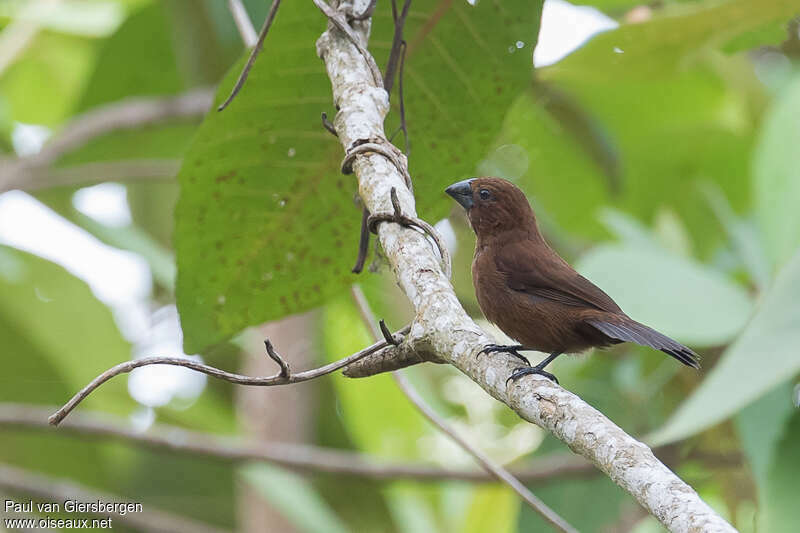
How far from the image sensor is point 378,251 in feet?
4.93

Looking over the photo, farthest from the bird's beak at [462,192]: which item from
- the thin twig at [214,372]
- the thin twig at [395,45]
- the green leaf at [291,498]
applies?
the green leaf at [291,498]

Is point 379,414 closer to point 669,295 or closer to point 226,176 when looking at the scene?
point 669,295

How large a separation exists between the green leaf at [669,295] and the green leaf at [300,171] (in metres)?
0.65

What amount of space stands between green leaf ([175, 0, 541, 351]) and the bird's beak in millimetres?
28

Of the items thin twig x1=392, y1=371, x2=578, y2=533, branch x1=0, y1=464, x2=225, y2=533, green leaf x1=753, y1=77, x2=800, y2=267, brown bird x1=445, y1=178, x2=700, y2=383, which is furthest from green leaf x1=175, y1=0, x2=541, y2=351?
branch x1=0, y1=464, x2=225, y2=533

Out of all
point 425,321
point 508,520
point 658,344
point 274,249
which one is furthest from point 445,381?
point 425,321

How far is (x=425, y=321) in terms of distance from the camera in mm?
1074

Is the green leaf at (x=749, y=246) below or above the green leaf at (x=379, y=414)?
above

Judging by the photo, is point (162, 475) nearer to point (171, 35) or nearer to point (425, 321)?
point (171, 35)

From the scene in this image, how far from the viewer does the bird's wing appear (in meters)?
1.69

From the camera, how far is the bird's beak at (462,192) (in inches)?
76.7

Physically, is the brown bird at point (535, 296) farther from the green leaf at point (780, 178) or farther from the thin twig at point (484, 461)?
the green leaf at point (780, 178)

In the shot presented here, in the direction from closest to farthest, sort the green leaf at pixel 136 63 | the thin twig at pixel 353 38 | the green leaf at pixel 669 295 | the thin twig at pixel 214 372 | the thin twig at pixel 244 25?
the thin twig at pixel 214 372 → the thin twig at pixel 353 38 → the thin twig at pixel 244 25 → the green leaf at pixel 669 295 → the green leaf at pixel 136 63

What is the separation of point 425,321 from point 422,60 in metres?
0.94
